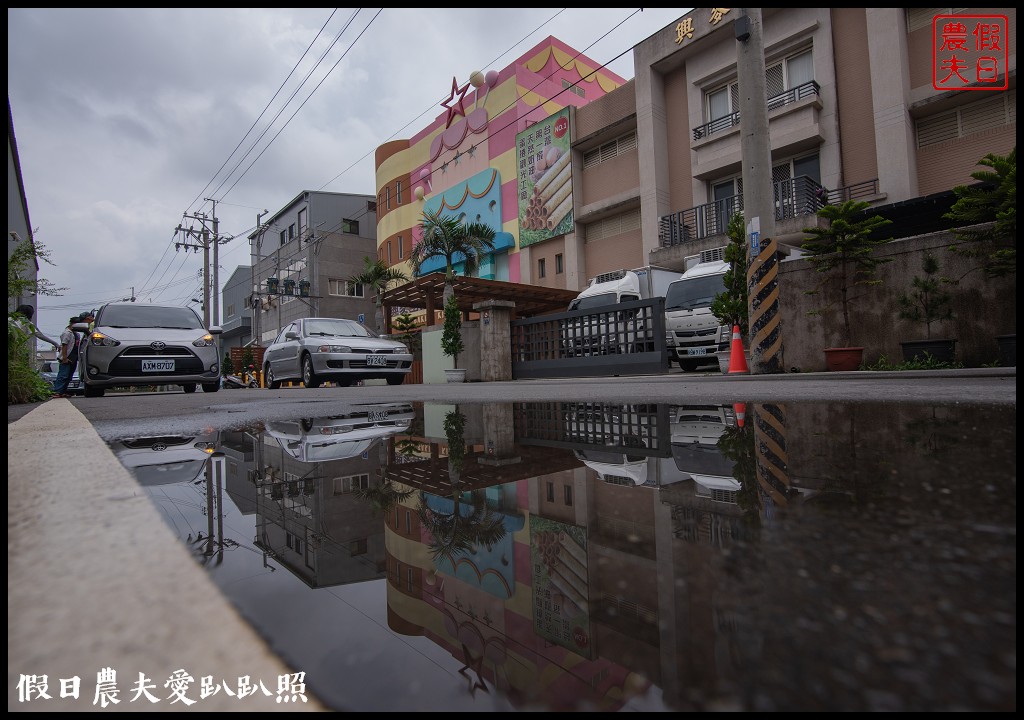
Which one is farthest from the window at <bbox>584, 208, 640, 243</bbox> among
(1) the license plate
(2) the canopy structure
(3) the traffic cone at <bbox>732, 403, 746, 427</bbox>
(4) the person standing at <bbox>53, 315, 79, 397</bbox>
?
(3) the traffic cone at <bbox>732, 403, 746, 427</bbox>

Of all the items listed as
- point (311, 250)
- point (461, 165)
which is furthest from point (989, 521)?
point (311, 250)

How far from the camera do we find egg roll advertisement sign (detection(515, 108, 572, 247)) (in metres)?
20.5

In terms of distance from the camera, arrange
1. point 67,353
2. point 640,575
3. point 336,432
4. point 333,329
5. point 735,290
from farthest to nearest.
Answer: point 333,329 < point 67,353 < point 735,290 < point 336,432 < point 640,575

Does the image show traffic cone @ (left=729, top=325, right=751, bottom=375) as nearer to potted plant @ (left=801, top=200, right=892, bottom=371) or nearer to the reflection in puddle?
potted plant @ (left=801, top=200, right=892, bottom=371)

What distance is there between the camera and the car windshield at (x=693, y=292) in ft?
35.8

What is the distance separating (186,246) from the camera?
35562 mm

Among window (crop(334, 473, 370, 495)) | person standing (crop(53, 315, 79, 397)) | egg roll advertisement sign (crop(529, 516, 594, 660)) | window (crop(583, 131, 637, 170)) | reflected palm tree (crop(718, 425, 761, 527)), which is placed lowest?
egg roll advertisement sign (crop(529, 516, 594, 660))

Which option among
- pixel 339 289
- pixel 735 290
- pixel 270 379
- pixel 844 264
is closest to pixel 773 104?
pixel 844 264

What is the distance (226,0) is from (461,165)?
24633 millimetres

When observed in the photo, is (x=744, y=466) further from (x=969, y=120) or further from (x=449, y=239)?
(x=449, y=239)

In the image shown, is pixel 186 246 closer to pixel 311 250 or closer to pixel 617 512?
pixel 311 250

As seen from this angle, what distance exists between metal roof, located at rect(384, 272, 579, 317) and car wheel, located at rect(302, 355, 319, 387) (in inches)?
238

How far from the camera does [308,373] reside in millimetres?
10492

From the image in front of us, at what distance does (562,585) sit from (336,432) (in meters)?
2.28
